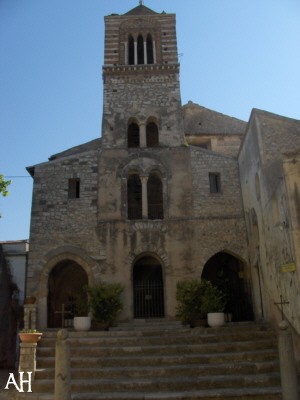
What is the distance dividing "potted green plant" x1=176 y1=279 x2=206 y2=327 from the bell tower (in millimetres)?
7100

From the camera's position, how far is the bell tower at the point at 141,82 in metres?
20.2

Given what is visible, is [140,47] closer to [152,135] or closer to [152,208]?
[152,135]

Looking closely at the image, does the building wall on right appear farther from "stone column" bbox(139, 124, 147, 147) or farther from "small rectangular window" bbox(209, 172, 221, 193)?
"stone column" bbox(139, 124, 147, 147)

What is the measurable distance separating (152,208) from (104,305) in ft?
21.5

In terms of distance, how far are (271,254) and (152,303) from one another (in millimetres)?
6430

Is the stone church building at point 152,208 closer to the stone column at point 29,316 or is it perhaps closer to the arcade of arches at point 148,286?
the arcade of arches at point 148,286

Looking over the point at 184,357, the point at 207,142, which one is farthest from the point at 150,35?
the point at 184,357

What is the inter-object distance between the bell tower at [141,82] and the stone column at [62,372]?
1183 centimetres

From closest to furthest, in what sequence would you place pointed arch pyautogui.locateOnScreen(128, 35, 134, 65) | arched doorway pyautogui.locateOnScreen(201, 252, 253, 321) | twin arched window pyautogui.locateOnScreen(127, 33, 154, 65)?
1. arched doorway pyautogui.locateOnScreen(201, 252, 253, 321)
2. twin arched window pyautogui.locateOnScreen(127, 33, 154, 65)
3. pointed arch pyautogui.locateOnScreen(128, 35, 134, 65)

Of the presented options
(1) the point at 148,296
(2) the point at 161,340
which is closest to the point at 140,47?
(1) the point at 148,296

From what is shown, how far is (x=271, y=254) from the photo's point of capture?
14.4 m

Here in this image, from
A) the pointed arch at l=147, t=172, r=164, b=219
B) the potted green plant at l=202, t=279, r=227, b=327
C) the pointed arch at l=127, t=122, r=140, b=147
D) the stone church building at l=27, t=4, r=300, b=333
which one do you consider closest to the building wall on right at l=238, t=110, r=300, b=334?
the stone church building at l=27, t=4, r=300, b=333

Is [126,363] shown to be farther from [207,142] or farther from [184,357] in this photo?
[207,142]

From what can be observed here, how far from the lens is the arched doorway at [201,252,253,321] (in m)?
18.0
